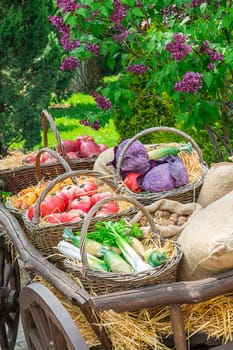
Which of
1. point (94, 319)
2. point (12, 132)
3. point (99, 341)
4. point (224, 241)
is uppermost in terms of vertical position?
point (224, 241)

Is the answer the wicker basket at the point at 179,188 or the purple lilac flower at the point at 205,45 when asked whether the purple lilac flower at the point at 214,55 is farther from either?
the wicker basket at the point at 179,188

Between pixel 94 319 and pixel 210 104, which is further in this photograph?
pixel 210 104

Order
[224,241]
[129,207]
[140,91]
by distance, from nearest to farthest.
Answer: [224,241] < [129,207] < [140,91]

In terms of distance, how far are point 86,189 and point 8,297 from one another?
0.82 meters

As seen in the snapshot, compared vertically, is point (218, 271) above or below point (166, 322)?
above

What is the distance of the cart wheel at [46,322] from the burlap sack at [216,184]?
0.99 metres

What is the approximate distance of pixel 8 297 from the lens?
3609mm

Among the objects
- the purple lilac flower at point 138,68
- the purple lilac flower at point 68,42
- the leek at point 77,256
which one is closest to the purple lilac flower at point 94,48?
the purple lilac flower at point 68,42

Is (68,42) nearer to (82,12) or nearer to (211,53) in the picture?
(82,12)

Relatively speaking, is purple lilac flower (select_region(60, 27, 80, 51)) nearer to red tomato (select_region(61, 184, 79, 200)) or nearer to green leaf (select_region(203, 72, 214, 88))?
green leaf (select_region(203, 72, 214, 88))

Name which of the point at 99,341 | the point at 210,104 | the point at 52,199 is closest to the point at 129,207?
the point at 52,199

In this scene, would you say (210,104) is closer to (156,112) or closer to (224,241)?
(156,112)

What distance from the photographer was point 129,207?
2982 mm

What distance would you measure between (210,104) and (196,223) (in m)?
2.13
